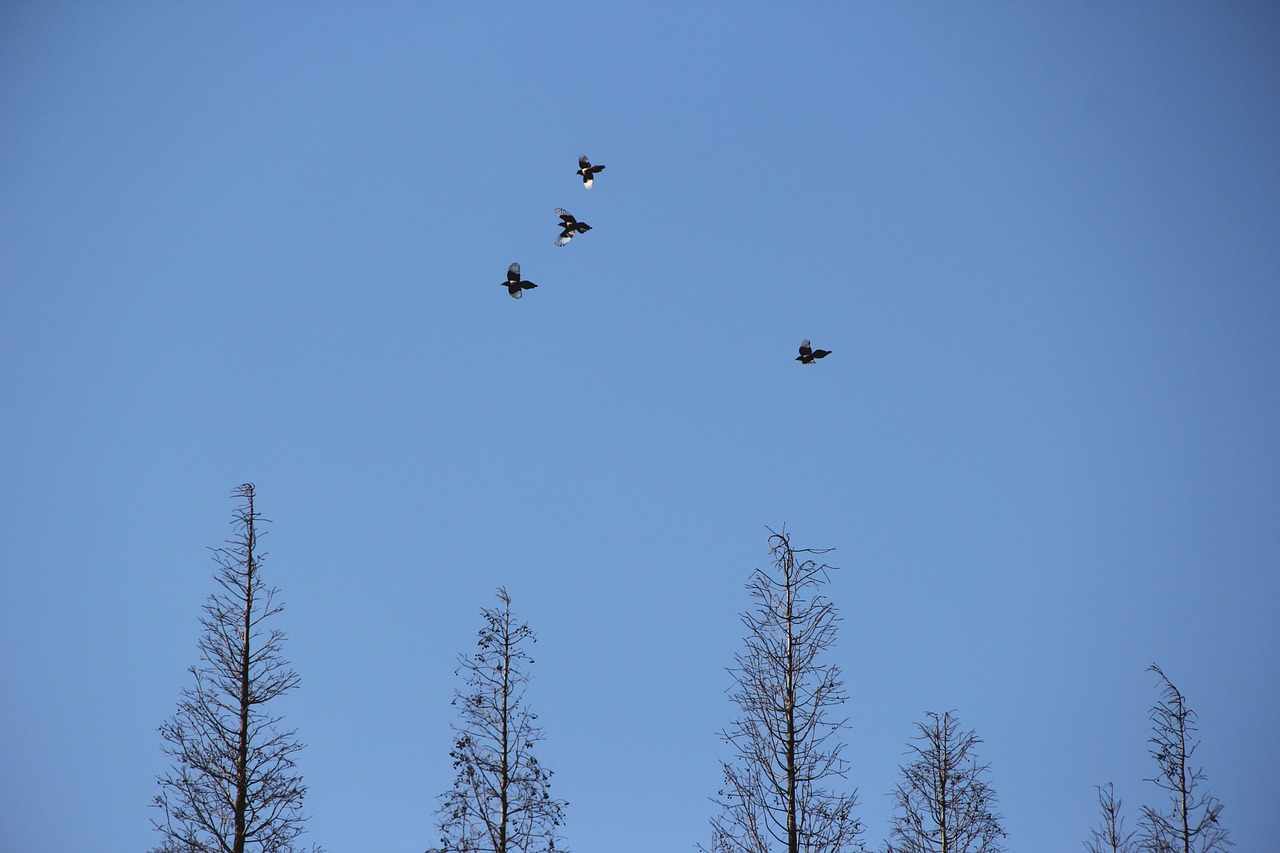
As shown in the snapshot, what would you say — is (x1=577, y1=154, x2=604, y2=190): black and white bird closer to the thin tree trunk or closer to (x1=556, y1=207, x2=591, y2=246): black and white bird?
(x1=556, y1=207, x2=591, y2=246): black and white bird

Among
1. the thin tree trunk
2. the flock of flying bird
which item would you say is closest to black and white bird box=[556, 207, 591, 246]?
the flock of flying bird

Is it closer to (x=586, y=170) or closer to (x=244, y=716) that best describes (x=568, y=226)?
(x=586, y=170)

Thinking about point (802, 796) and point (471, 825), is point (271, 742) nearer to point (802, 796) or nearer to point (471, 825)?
point (471, 825)

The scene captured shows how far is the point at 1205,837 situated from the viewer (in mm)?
23734

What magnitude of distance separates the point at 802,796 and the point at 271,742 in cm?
1005

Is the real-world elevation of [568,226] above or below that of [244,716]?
above

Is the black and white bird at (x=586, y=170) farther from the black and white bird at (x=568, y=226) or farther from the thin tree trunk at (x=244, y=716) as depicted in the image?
the thin tree trunk at (x=244, y=716)

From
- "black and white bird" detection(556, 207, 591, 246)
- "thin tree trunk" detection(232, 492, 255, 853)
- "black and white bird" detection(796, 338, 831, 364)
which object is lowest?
"thin tree trunk" detection(232, 492, 255, 853)

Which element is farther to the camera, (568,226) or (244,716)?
(568,226)

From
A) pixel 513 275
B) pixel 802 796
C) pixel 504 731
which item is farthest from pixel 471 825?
pixel 513 275

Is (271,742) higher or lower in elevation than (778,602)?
A: lower

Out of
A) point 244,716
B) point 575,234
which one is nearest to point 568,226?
point 575,234

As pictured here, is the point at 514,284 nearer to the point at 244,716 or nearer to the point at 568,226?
the point at 568,226

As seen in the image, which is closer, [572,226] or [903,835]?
[903,835]
